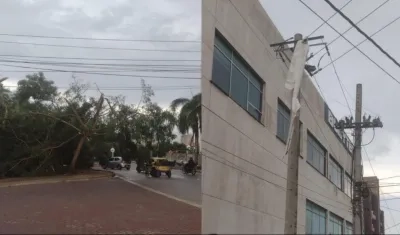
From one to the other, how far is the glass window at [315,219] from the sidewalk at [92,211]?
448cm

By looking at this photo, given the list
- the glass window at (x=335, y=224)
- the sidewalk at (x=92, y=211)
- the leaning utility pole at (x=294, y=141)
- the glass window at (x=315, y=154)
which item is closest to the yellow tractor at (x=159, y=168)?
the sidewalk at (x=92, y=211)

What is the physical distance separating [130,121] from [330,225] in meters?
16.6

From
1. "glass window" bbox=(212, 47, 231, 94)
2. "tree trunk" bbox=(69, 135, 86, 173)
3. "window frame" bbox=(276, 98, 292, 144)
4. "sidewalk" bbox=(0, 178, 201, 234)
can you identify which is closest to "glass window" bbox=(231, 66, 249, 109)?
"glass window" bbox=(212, 47, 231, 94)

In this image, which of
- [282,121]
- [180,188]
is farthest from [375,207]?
[282,121]

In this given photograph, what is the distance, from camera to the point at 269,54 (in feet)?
55.4

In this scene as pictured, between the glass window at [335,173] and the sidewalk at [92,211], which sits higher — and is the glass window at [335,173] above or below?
above

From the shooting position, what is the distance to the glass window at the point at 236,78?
13367 mm

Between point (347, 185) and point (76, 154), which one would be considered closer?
→ point (347, 185)

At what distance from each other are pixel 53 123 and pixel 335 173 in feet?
63.5

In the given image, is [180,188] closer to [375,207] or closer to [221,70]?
[221,70]

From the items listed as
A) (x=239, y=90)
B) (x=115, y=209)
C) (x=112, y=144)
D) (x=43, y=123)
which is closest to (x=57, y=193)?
(x=115, y=209)

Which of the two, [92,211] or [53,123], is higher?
[53,123]

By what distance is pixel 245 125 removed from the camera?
14.7 m

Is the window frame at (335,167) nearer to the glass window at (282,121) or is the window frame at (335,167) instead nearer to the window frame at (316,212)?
the window frame at (316,212)
